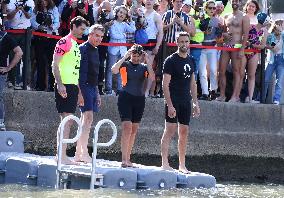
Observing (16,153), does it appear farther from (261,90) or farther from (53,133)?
(261,90)

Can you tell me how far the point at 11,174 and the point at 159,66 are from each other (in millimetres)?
4657

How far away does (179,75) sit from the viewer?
1625 centimetres

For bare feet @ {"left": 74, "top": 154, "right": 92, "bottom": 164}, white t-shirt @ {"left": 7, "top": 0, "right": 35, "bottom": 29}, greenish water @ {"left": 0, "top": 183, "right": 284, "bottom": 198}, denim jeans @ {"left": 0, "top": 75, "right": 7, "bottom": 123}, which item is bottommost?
greenish water @ {"left": 0, "top": 183, "right": 284, "bottom": 198}

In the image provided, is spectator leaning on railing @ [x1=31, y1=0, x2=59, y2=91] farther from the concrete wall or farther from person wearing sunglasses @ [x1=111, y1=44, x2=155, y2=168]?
person wearing sunglasses @ [x1=111, y1=44, x2=155, y2=168]

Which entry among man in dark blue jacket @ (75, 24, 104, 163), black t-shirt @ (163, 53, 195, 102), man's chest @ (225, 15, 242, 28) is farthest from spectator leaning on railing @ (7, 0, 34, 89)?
man's chest @ (225, 15, 242, 28)

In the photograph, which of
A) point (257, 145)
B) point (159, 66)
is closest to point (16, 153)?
point (159, 66)

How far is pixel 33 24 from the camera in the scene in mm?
18656

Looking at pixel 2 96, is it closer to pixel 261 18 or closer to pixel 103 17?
pixel 103 17

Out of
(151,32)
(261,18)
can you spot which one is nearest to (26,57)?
(151,32)

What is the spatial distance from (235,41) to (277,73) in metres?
1.17

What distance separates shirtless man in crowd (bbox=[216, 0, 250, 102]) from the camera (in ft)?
65.9

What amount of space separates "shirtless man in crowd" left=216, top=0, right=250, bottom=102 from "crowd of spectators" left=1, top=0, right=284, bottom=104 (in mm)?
108

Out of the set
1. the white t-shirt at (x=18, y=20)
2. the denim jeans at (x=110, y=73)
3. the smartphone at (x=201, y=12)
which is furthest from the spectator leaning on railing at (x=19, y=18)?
the smartphone at (x=201, y=12)

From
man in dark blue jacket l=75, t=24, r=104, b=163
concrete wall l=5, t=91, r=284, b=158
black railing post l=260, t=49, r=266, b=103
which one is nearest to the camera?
man in dark blue jacket l=75, t=24, r=104, b=163
